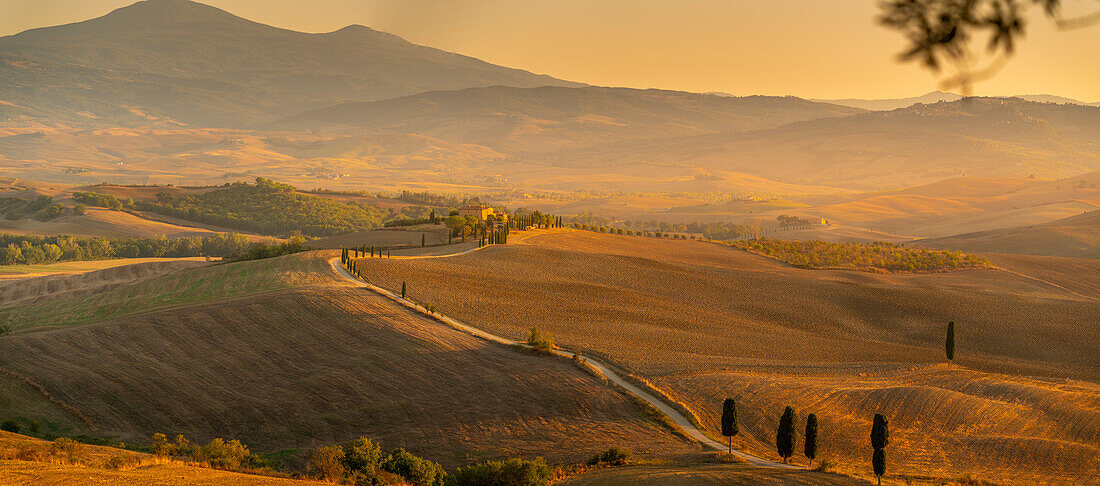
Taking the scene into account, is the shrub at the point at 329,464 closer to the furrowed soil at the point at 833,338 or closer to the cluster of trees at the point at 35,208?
the furrowed soil at the point at 833,338

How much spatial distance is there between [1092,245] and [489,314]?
94.2 m

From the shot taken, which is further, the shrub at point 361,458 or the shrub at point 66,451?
the shrub at point 361,458

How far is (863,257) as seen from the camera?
82812mm

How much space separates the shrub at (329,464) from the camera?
25703 millimetres

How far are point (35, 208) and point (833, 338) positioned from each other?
164059 mm

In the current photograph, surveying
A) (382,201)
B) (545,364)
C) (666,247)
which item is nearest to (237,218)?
(382,201)

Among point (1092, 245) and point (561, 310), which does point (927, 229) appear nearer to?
point (1092, 245)

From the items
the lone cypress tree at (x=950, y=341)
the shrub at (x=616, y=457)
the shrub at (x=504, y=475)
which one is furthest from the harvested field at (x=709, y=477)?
the lone cypress tree at (x=950, y=341)

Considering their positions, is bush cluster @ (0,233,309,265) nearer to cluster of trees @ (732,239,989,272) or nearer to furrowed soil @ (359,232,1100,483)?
furrowed soil @ (359,232,1100,483)

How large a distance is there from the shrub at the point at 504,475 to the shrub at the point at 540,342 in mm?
16818

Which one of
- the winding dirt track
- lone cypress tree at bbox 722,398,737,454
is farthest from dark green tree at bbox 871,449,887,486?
lone cypress tree at bbox 722,398,737,454

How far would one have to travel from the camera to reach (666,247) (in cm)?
8694

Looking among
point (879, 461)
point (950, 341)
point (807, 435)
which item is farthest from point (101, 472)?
point (950, 341)

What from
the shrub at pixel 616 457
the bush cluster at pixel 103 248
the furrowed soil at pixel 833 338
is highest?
the furrowed soil at pixel 833 338
